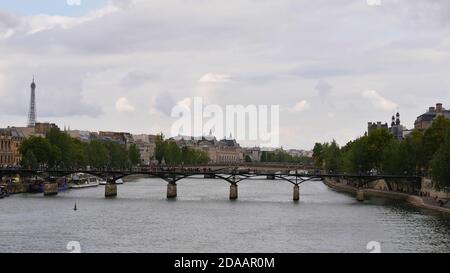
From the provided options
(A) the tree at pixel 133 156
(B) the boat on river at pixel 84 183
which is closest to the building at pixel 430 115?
(B) the boat on river at pixel 84 183

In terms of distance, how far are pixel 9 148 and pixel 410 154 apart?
232ft

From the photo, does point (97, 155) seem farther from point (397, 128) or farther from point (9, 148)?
point (397, 128)

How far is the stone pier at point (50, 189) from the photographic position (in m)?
90.1

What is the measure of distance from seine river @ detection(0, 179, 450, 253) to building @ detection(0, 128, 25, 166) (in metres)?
52.6

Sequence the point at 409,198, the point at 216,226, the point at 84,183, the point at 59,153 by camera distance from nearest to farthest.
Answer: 1. the point at 216,226
2. the point at 409,198
3. the point at 84,183
4. the point at 59,153

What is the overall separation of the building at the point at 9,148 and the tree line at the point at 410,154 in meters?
55.2

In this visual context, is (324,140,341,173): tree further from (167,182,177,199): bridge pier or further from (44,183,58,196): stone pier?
(44,183,58,196): stone pier

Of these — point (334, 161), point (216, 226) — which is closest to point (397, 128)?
point (334, 161)

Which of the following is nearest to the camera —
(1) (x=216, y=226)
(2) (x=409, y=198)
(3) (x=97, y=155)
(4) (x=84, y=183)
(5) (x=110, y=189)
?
(1) (x=216, y=226)

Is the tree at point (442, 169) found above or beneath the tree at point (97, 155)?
beneath

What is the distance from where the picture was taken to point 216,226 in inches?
2133

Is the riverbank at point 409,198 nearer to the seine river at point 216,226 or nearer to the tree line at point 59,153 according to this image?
the seine river at point 216,226
